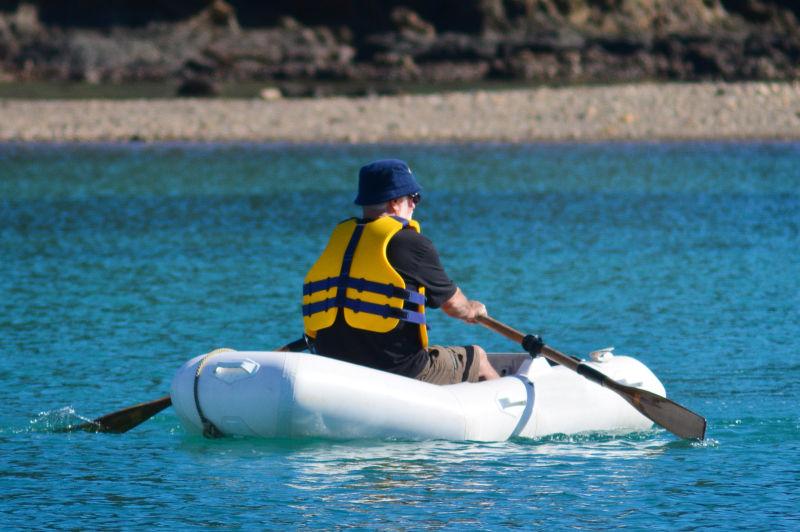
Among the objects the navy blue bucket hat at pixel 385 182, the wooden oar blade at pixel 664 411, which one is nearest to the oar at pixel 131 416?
the navy blue bucket hat at pixel 385 182

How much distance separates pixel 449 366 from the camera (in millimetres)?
8141

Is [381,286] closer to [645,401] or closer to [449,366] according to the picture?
[449,366]

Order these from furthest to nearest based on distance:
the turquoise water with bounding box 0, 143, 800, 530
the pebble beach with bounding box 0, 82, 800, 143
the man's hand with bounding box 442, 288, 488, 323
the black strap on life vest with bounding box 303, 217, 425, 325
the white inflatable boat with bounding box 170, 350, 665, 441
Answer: the pebble beach with bounding box 0, 82, 800, 143, the man's hand with bounding box 442, 288, 488, 323, the black strap on life vest with bounding box 303, 217, 425, 325, the white inflatable boat with bounding box 170, 350, 665, 441, the turquoise water with bounding box 0, 143, 800, 530

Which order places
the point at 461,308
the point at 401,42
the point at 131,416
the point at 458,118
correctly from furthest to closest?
1. the point at 401,42
2. the point at 458,118
3. the point at 131,416
4. the point at 461,308

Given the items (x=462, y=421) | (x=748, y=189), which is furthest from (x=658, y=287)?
(x=748, y=189)

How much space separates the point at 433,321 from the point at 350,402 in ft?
18.7

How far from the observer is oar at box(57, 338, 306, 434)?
27.7 ft

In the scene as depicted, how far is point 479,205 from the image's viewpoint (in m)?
22.3

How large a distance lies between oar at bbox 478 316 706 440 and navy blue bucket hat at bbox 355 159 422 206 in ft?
3.10

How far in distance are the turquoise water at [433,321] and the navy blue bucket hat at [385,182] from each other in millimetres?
1302

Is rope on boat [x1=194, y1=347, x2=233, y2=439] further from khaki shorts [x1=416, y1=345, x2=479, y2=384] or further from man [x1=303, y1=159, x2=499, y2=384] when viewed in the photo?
khaki shorts [x1=416, y1=345, x2=479, y2=384]

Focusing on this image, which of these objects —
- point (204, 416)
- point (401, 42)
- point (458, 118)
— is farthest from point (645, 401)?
point (401, 42)

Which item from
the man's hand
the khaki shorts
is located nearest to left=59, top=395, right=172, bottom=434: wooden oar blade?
the khaki shorts

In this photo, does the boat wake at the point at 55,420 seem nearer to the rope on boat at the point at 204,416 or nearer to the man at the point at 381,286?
the rope on boat at the point at 204,416
